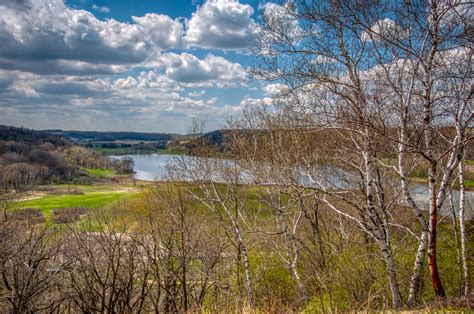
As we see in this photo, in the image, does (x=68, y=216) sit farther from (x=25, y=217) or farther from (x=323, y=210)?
(x=323, y=210)

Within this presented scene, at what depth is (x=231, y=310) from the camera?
642 centimetres

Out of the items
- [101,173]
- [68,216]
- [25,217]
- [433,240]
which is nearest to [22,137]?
[101,173]

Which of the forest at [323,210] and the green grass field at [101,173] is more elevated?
the forest at [323,210]

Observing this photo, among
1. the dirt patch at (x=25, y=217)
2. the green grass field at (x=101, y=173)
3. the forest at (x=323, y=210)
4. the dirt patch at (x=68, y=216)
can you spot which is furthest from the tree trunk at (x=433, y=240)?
the green grass field at (x=101, y=173)

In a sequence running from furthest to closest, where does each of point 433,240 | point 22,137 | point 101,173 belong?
point 22,137, point 101,173, point 433,240

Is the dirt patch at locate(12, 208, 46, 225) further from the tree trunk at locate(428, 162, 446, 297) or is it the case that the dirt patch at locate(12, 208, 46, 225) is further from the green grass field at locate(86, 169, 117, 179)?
the green grass field at locate(86, 169, 117, 179)

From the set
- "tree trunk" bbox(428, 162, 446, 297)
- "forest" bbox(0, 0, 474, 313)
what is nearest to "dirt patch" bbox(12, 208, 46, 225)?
"forest" bbox(0, 0, 474, 313)

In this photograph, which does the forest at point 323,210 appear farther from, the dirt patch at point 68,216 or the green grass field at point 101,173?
the green grass field at point 101,173

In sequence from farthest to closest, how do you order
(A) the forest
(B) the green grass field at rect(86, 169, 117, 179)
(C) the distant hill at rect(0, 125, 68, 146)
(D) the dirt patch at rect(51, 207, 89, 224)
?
(C) the distant hill at rect(0, 125, 68, 146) < (B) the green grass field at rect(86, 169, 117, 179) < (D) the dirt patch at rect(51, 207, 89, 224) < (A) the forest

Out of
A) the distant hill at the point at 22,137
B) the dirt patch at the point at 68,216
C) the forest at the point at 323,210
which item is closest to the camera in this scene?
the forest at the point at 323,210

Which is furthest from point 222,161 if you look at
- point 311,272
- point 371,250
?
point 371,250

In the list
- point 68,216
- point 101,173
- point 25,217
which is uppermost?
point 25,217

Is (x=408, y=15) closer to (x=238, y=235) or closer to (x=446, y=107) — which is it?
(x=446, y=107)

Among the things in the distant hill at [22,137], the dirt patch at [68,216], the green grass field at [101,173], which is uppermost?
the distant hill at [22,137]
